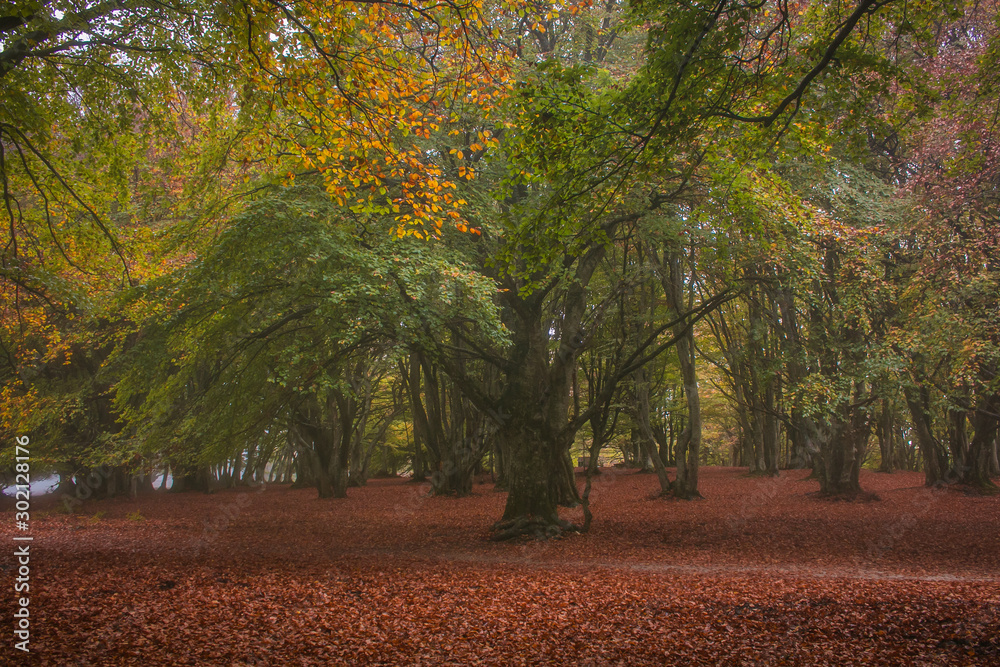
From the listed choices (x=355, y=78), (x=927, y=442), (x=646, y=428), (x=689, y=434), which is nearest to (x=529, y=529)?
(x=646, y=428)

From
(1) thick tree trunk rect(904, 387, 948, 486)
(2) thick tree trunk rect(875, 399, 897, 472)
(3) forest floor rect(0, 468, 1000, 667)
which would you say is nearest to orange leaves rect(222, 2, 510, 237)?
(3) forest floor rect(0, 468, 1000, 667)

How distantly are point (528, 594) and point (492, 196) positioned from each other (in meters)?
4.79

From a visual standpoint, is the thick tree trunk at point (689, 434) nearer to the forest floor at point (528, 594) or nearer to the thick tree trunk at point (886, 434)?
the forest floor at point (528, 594)

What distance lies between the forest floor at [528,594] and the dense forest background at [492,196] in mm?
2403

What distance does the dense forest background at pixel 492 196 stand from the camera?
5887 millimetres

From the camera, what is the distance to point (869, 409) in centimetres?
1723

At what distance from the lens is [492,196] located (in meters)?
7.00

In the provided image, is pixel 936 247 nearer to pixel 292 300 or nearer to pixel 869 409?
pixel 869 409

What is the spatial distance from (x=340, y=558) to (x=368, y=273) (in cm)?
468

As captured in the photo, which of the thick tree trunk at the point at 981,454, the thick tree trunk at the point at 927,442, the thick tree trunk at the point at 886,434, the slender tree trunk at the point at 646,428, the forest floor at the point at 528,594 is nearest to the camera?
the forest floor at the point at 528,594

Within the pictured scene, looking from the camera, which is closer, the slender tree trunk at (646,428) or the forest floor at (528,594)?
the forest floor at (528,594)

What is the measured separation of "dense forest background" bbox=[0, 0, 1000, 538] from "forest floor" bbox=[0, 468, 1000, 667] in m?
2.40

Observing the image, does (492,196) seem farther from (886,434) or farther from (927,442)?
(886,434)

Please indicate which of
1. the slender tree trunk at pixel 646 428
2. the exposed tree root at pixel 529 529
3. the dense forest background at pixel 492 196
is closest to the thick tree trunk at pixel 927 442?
the dense forest background at pixel 492 196
